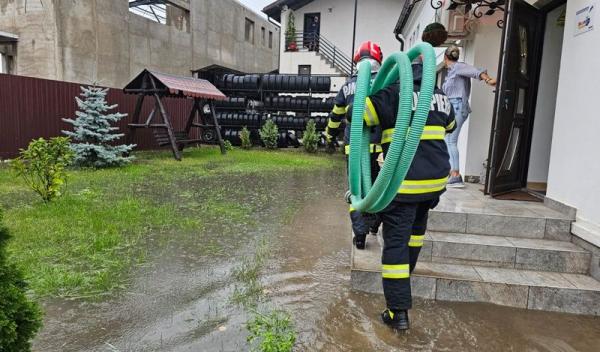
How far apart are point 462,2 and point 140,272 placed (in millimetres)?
5080

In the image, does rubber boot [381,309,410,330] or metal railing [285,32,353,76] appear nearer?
rubber boot [381,309,410,330]

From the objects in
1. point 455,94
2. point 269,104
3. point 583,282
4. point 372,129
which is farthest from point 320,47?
point 583,282

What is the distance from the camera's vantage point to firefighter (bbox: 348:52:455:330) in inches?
99.0

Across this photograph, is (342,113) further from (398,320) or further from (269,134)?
(269,134)

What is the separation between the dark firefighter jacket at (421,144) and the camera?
8.23ft

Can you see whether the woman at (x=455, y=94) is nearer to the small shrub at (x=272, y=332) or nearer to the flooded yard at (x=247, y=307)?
the flooded yard at (x=247, y=307)

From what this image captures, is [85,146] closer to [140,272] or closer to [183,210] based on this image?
[183,210]

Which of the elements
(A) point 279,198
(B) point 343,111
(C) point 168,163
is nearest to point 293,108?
(C) point 168,163

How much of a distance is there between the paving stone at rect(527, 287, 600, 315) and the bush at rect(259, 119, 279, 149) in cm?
1229

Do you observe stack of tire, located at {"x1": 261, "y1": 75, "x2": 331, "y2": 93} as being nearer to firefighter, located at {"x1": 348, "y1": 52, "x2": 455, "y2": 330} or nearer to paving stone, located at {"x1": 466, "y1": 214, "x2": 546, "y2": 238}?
paving stone, located at {"x1": 466, "y1": 214, "x2": 546, "y2": 238}

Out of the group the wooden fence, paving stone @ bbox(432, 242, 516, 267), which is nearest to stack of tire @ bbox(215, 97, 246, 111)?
the wooden fence

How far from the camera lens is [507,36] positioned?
427 centimetres

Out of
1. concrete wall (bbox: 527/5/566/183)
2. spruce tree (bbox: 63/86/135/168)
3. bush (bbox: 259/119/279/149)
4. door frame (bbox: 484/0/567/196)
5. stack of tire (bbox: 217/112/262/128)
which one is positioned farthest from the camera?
stack of tire (bbox: 217/112/262/128)

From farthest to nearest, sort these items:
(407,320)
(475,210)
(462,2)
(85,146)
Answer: (85,146) → (462,2) → (475,210) → (407,320)
